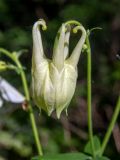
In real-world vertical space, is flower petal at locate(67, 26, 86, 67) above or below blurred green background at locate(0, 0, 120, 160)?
above

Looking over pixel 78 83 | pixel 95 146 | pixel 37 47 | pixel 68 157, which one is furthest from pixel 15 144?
pixel 37 47

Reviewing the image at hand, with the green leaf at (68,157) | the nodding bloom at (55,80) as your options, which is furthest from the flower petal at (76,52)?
the green leaf at (68,157)

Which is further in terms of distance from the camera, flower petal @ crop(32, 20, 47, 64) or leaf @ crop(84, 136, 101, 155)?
leaf @ crop(84, 136, 101, 155)

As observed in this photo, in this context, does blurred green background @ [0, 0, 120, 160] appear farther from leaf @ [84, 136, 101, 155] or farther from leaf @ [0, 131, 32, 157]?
leaf @ [84, 136, 101, 155]

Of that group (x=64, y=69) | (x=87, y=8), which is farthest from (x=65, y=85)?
(x=87, y=8)

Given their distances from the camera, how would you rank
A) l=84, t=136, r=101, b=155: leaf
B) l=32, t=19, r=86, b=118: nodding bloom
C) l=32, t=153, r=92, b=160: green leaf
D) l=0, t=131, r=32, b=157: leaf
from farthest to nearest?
1. l=0, t=131, r=32, b=157: leaf
2. l=84, t=136, r=101, b=155: leaf
3. l=32, t=153, r=92, b=160: green leaf
4. l=32, t=19, r=86, b=118: nodding bloom

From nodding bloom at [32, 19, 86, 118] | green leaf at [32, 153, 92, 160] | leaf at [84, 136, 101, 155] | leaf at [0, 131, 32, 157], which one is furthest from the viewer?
leaf at [0, 131, 32, 157]

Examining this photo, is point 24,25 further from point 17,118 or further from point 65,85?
point 65,85

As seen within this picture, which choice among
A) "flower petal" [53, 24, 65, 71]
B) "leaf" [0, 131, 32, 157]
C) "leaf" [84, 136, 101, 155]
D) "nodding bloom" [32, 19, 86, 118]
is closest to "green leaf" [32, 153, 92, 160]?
"leaf" [84, 136, 101, 155]
